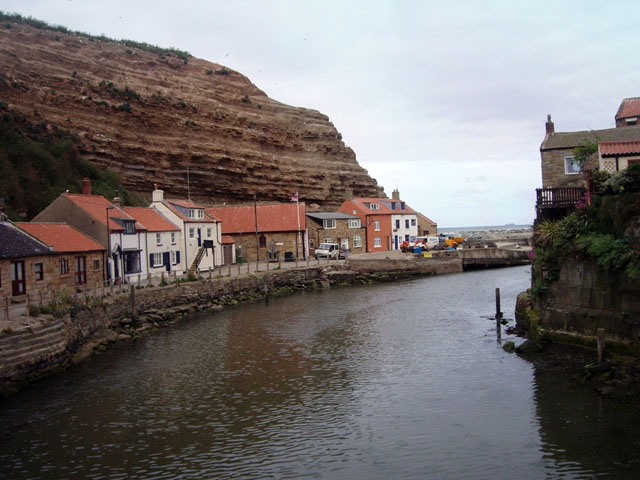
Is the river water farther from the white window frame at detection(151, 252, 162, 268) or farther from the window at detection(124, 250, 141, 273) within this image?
the white window frame at detection(151, 252, 162, 268)

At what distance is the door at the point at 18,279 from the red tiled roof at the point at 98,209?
939cm

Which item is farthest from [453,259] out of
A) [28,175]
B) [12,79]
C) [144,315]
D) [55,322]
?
[12,79]

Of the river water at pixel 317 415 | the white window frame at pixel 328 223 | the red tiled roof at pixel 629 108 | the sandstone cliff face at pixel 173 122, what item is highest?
the sandstone cliff face at pixel 173 122

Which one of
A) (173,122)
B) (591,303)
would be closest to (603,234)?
(591,303)

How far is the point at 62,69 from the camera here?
84625mm

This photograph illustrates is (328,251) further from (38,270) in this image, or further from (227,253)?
(38,270)

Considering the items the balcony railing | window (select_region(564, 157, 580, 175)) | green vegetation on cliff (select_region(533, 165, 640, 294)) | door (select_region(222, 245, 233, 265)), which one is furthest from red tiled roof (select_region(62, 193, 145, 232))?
window (select_region(564, 157, 580, 175))

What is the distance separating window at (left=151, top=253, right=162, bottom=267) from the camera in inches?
1856

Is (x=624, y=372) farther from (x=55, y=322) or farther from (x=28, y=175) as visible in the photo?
(x=28, y=175)

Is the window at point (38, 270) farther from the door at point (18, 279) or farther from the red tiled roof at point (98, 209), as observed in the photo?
the red tiled roof at point (98, 209)

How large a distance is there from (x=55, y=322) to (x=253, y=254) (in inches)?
1659

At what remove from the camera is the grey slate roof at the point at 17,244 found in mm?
30555

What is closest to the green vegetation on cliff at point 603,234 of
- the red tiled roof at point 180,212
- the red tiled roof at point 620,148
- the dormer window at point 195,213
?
the red tiled roof at point 620,148

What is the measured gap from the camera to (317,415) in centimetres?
1897
